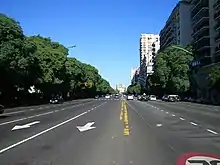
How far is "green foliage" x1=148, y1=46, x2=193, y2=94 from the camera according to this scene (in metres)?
100

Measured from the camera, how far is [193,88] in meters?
108

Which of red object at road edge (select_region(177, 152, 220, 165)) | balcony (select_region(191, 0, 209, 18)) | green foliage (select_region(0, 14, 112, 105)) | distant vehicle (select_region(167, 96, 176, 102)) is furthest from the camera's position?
balcony (select_region(191, 0, 209, 18))

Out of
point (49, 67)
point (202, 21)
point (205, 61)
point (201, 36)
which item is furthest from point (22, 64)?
point (201, 36)

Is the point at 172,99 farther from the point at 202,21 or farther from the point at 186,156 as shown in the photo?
the point at 186,156

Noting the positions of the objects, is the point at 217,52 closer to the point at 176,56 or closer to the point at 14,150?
the point at 176,56

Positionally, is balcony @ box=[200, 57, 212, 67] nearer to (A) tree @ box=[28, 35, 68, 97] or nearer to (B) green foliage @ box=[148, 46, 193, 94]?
(B) green foliage @ box=[148, 46, 193, 94]

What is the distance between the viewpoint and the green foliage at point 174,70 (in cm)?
10044

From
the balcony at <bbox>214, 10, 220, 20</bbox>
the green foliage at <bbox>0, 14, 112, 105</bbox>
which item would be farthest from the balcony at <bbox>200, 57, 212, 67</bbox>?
the green foliage at <bbox>0, 14, 112, 105</bbox>

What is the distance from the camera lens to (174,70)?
10344 centimetres

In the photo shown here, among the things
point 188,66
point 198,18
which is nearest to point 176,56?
point 188,66

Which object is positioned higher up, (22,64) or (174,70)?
(174,70)

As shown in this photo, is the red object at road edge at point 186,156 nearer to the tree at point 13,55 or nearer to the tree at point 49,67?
the tree at point 13,55

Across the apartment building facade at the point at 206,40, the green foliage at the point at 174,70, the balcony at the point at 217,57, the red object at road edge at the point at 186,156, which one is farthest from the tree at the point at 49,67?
the red object at road edge at the point at 186,156

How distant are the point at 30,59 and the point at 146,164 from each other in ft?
166
